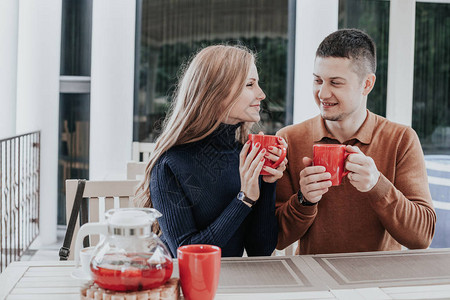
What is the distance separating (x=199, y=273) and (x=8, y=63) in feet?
10.9

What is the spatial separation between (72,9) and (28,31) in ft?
1.52

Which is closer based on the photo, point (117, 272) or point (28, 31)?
point (117, 272)

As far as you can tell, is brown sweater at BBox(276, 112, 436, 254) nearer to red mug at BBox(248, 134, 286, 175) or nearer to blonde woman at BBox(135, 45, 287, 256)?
blonde woman at BBox(135, 45, 287, 256)

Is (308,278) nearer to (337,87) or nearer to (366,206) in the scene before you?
(366,206)

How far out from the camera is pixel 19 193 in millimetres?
3352

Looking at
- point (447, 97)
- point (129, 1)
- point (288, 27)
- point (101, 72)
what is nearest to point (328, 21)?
point (288, 27)

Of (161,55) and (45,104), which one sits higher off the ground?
(161,55)

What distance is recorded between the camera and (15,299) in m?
1.07

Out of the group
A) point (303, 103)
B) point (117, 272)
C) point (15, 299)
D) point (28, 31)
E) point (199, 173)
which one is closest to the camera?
point (117, 272)

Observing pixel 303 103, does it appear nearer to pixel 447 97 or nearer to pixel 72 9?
pixel 447 97

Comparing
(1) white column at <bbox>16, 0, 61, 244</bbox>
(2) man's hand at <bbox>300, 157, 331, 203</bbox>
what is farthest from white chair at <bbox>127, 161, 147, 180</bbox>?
(1) white column at <bbox>16, 0, 61, 244</bbox>

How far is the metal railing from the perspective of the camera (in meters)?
3.19

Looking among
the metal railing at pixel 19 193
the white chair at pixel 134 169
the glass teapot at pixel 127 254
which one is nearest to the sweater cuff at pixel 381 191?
the glass teapot at pixel 127 254

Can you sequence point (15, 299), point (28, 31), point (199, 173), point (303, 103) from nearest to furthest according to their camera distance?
point (15, 299), point (199, 173), point (28, 31), point (303, 103)
